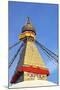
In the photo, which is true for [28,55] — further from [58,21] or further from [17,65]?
[58,21]

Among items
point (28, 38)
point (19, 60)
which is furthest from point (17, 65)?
point (28, 38)

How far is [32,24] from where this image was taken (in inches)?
102

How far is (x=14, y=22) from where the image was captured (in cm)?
253

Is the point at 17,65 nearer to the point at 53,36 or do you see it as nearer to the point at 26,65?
the point at 26,65

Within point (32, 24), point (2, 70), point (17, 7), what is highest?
point (17, 7)

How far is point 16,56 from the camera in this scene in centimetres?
252

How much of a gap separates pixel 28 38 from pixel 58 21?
1.23ft

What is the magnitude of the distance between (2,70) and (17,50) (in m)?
0.25

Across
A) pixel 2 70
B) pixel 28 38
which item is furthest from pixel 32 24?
pixel 2 70

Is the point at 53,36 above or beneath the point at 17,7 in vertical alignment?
beneath

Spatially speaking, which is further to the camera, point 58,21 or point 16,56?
point 58,21

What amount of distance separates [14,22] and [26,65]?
449mm

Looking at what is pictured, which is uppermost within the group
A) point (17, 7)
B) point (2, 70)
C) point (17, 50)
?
point (17, 7)

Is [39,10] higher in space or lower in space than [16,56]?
higher
